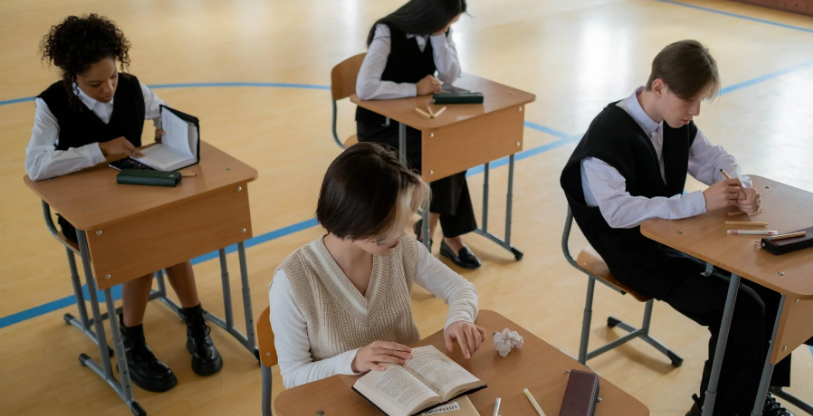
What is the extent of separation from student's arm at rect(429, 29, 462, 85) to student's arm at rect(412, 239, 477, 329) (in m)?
1.85

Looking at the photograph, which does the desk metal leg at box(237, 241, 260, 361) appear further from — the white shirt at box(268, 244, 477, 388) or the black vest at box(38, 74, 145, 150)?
the white shirt at box(268, 244, 477, 388)

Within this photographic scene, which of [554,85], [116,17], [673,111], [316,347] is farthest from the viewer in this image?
[116,17]

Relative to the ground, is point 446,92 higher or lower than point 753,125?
higher

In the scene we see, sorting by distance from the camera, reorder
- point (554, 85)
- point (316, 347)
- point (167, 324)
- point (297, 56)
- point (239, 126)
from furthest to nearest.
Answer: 1. point (297, 56)
2. point (554, 85)
3. point (239, 126)
4. point (167, 324)
5. point (316, 347)

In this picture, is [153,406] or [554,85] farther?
[554,85]

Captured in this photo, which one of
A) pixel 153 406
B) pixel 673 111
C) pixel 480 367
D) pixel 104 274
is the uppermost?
pixel 673 111

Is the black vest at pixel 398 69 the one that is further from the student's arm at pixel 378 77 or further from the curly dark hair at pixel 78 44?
the curly dark hair at pixel 78 44

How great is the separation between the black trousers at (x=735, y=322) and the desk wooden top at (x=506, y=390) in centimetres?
87

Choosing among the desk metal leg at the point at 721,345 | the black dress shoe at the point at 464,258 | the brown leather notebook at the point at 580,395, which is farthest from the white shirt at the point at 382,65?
the brown leather notebook at the point at 580,395

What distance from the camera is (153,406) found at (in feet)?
8.95

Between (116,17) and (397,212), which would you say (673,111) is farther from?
(116,17)

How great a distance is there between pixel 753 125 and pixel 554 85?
1.53 metres

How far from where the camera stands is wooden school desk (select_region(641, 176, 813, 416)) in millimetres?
2014

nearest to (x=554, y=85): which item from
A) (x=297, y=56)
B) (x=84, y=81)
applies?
(x=297, y=56)
